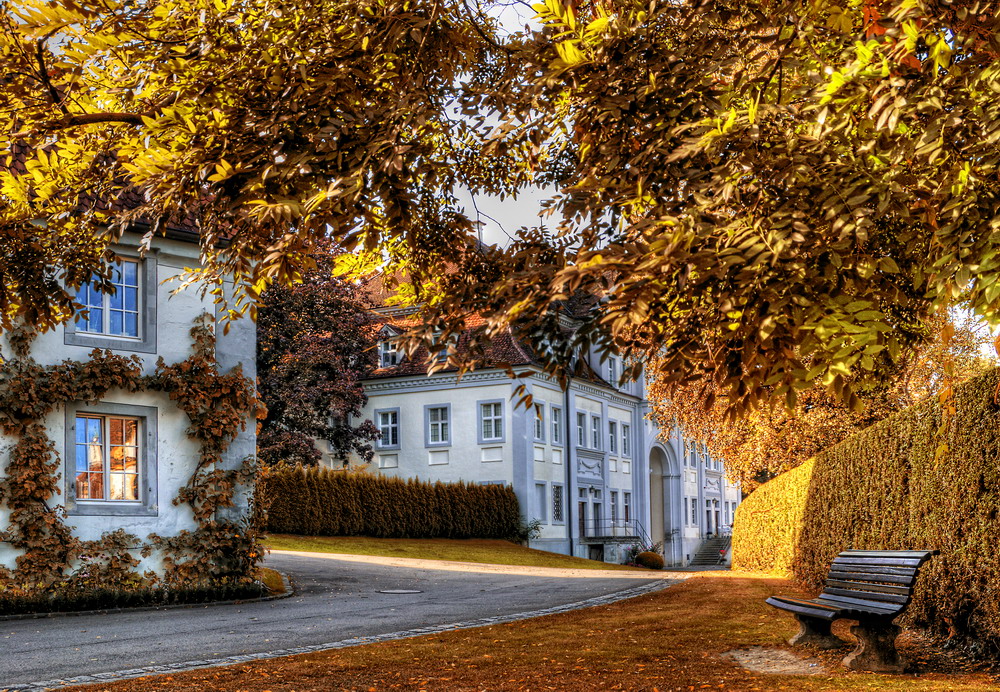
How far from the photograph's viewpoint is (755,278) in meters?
4.14

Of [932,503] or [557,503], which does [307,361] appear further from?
[932,503]

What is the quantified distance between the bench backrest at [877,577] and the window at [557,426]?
102ft

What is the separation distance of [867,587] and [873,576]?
0.49 feet

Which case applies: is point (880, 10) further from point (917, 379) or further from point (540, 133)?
point (917, 379)

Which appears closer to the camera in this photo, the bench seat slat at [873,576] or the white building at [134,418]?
the bench seat slat at [873,576]

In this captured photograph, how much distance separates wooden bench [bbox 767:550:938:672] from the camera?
25.6 ft

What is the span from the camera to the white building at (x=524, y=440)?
38.5 m

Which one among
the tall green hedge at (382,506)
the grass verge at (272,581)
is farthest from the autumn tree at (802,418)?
the tall green hedge at (382,506)

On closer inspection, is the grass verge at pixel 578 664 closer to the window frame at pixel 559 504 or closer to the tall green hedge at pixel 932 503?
the tall green hedge at pixel 932 503

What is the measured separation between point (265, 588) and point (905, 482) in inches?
417

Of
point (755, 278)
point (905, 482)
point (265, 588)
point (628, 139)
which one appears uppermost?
point (628, 139)

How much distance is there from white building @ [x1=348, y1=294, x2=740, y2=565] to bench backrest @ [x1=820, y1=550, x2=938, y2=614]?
2585 cm

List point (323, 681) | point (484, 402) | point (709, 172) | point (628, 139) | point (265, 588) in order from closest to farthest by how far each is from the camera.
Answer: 1. point (709, 172)
2. point (628, 139)
3. point (323, 681)
4. point (265, 588)
5. point (484, 402)

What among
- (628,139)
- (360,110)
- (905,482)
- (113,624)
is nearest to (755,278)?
(628,139)
